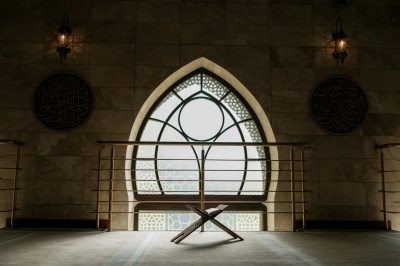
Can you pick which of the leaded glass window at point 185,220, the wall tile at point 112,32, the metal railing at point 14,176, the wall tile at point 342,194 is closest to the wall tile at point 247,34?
the wall tile at point 112,32

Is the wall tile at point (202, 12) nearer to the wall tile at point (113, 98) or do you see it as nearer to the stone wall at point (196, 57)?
the stone wall at point (196, 57)

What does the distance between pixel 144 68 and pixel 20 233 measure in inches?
99.4

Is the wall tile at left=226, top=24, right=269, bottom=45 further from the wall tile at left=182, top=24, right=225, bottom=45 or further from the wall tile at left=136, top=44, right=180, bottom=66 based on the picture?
the wall tile at left=136, top=44, right=180, bottom=66

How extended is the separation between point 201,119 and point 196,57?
0.86 metres

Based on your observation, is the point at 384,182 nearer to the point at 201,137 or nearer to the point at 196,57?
the point at 201,137

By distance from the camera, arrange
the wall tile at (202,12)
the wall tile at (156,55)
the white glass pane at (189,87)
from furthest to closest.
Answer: the white glass pane at (189,87)
the wall tile at (202,12)
the wall tile at (156,55)

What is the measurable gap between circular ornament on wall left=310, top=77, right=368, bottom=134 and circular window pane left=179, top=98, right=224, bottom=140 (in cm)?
131

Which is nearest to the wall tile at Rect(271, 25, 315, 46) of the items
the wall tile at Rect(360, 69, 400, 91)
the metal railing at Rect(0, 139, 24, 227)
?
the wall tile at Rect(360, 69, 400, 91)

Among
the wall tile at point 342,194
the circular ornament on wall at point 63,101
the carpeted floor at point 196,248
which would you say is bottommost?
the carpeted floor at point 196,248

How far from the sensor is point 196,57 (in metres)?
5.29

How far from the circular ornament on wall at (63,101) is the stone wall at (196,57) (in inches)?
4.1

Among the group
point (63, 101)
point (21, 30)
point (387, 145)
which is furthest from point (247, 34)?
point (21, 30)

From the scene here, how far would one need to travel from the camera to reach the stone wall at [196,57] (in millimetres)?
5043

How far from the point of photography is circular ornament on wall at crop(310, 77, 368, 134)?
5211 mm
